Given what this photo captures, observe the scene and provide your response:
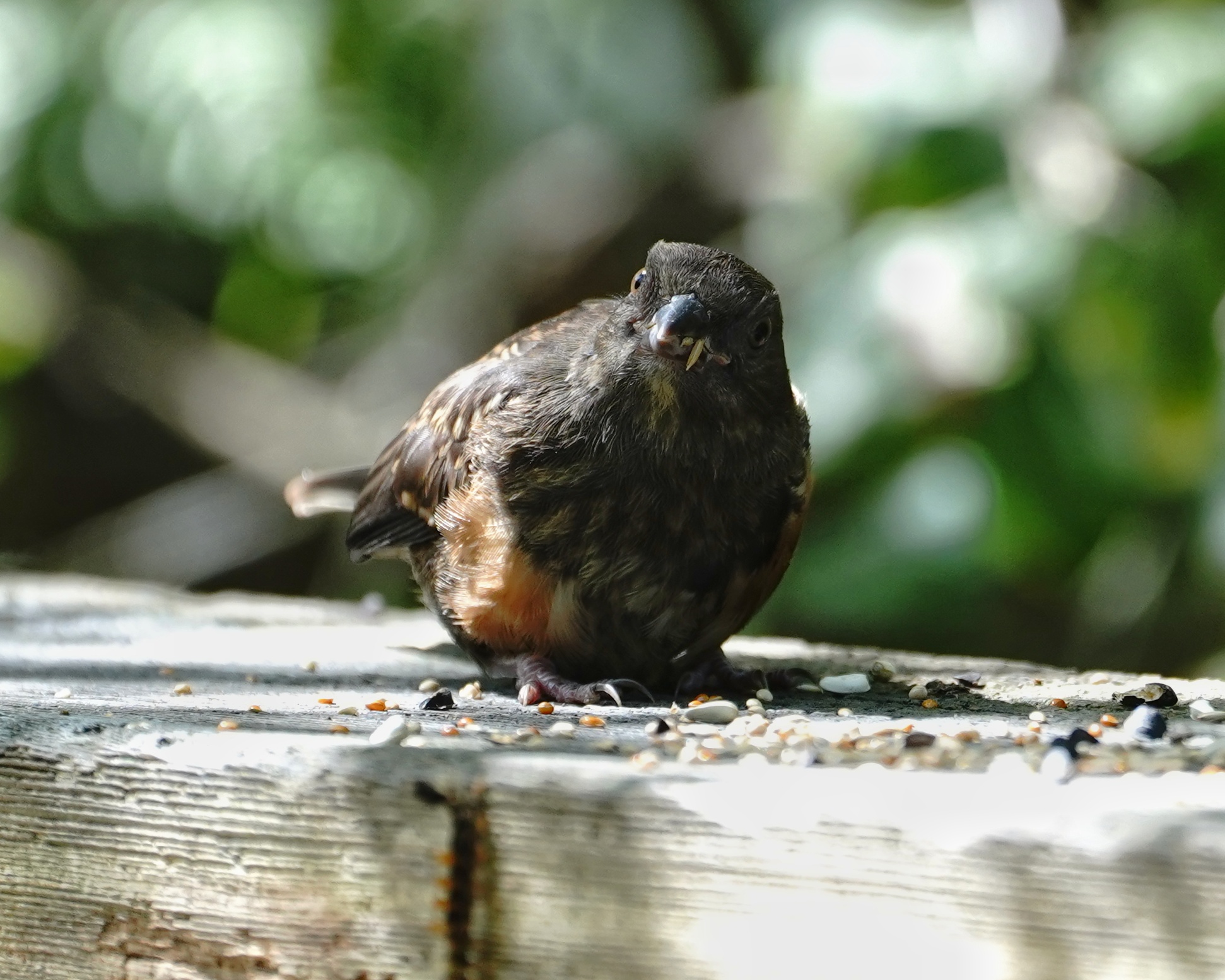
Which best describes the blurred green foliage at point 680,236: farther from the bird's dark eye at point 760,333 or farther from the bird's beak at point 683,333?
the bird's beak at point 683,333

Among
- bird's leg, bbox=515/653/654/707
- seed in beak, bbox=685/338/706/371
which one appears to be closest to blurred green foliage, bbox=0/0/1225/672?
seed in beak, bbox=685/338/706/371

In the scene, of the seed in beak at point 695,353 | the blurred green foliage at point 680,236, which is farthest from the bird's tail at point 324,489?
the seed in beak at point 695,353

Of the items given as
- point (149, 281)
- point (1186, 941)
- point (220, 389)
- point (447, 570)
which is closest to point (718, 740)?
point (1186, 941)

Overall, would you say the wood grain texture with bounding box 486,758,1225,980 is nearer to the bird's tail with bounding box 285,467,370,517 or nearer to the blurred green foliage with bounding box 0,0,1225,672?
Result: the bird's tail with bounding box 285,467,370,517

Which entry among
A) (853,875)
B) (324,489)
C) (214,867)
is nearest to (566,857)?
(853,875)

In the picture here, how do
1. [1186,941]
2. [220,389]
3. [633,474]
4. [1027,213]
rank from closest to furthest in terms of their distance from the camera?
[1186,941], [633,474], [1027,213], [220,389]

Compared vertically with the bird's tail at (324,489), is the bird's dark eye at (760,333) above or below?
above

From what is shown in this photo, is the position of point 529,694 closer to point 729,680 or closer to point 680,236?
point 729,680

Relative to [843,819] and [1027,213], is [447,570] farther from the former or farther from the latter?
[1027,213]
